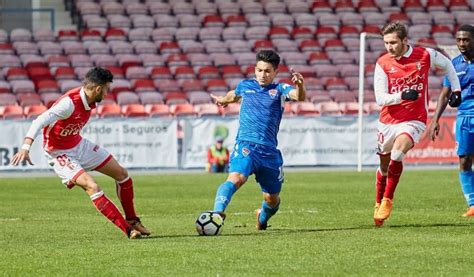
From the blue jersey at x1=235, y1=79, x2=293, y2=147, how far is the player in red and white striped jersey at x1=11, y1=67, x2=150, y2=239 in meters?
1.55

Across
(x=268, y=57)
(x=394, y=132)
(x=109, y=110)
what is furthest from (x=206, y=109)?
(x=268, y=57)

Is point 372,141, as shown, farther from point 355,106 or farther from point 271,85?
point 271,85

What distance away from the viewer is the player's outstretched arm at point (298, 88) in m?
13.2

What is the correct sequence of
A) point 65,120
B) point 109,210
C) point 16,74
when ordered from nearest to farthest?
point 109,210 < point 65,120 < point 16,74

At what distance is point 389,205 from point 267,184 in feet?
4.87

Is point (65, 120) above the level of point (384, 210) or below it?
above

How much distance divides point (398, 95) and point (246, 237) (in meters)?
2.57

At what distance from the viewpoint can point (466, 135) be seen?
1666cm

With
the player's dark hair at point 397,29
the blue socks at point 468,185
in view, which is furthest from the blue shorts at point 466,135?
the player's dark hair at point 397,29

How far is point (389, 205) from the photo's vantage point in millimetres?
14508

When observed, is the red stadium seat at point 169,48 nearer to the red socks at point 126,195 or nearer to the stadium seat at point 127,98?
the stadium seat at point 127,98

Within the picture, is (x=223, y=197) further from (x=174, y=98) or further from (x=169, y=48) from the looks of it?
(x=169, y=48)

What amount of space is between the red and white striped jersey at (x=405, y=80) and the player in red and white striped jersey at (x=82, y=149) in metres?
3.26

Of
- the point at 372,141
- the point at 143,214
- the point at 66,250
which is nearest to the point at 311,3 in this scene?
the point at 372,141
